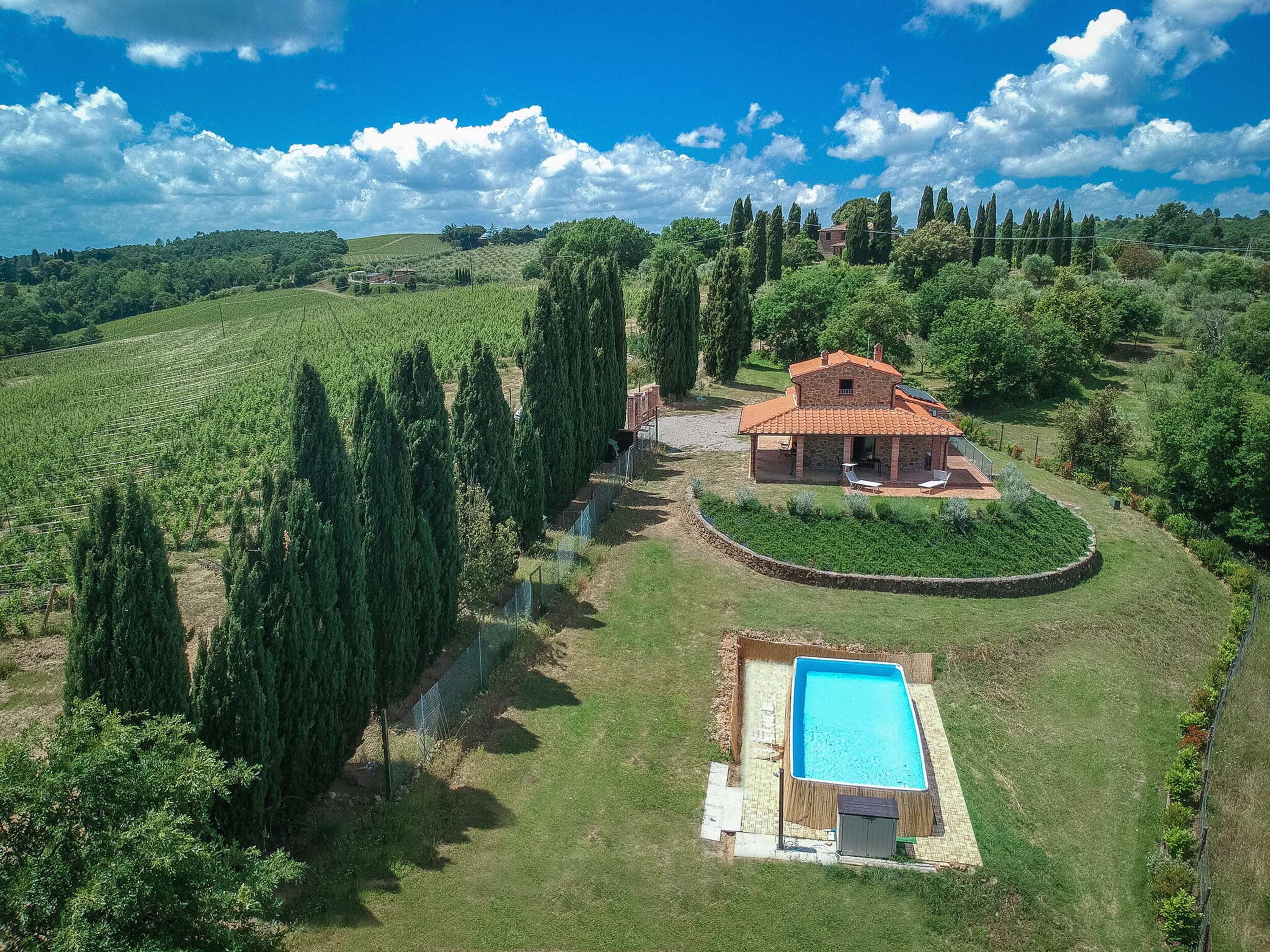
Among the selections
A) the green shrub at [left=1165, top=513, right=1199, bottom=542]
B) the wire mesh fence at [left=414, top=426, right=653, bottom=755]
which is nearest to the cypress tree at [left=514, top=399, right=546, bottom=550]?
the wire mesh fence at [left=414, top=426, right=653, bottom=755]

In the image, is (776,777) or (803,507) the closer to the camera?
(776,777)

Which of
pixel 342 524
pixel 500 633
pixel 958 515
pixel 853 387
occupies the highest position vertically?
pixel 853 387

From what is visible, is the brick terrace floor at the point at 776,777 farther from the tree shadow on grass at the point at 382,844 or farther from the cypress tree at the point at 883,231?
the cypress tree at the point at 883,231

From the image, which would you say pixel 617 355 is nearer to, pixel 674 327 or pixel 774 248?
pixel 674 327

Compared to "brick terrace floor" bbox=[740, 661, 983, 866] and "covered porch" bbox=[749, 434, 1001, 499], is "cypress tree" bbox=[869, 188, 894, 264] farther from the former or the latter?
"brick terrace floor" bbox=[740, 661, 983, 866]

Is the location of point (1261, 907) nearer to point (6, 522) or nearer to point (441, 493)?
point (441, 493)

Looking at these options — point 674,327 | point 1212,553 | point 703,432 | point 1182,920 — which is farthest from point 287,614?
point 674,327

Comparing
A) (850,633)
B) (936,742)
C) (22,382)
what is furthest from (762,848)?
(22,382)
